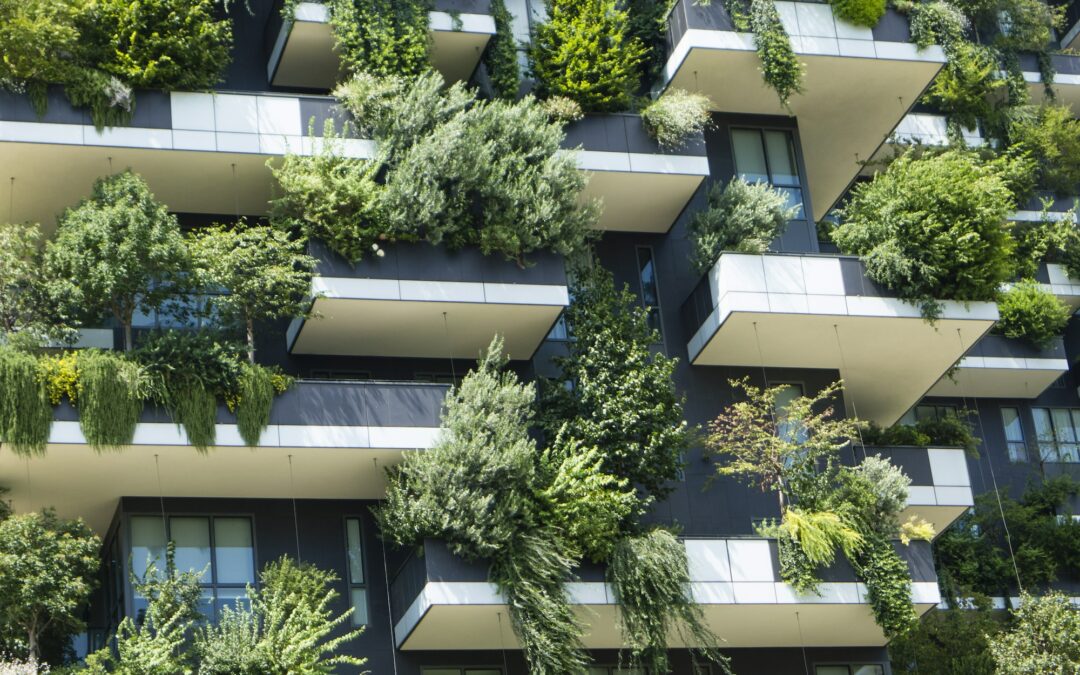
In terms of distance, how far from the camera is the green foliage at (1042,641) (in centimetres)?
3612

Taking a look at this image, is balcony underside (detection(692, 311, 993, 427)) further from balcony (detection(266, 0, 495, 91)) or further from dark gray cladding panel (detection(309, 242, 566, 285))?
balcony (detection(266, 0, 495, 91))

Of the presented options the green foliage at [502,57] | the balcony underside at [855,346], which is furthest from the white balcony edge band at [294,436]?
the green foliage at [502,57]

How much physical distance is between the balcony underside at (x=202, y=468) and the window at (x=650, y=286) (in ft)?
22.8

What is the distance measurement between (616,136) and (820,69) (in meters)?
4.88

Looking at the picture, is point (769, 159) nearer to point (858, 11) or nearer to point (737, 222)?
point (737, 222)

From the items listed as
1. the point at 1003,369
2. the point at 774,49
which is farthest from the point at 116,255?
the point at 1003,369

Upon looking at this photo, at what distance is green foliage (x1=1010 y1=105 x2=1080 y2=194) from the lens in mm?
47906

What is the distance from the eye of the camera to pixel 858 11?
129ft

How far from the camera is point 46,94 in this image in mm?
34344

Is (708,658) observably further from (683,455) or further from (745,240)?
(745,240)

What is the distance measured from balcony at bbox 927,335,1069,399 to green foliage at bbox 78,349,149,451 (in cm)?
2147

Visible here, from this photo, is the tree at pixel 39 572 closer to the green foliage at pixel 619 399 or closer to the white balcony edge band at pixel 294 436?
the white balcony edge band at pixel 294 436

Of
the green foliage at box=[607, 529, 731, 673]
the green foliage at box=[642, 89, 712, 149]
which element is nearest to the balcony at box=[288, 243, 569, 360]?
the green foliage at box=[642, 89, 712, 149]

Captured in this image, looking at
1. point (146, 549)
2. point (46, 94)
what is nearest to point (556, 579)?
point (146, 549)
